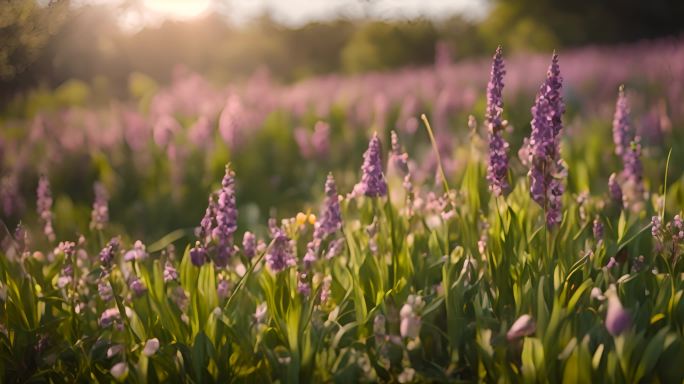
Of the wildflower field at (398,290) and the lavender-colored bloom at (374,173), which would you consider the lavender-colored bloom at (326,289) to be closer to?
the wildflower field at (398,290)

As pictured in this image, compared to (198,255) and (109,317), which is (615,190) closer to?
(198,255)

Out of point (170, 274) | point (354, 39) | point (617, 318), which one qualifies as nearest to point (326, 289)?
point (170, 274)

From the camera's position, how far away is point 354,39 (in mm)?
19703

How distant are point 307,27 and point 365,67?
5466 millimetres

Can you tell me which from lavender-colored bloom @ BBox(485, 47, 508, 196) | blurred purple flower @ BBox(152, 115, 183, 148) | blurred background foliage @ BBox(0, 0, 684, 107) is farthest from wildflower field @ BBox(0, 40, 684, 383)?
blurred background foliage @ BBox(0, 0, 684, 107)

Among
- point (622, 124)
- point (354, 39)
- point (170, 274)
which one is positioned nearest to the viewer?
point (170, 274)

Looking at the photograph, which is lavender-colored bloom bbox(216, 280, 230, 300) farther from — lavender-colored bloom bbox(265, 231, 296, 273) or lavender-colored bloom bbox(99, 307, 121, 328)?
lavender-colored bloom bbox(99, 307, 121, 328)

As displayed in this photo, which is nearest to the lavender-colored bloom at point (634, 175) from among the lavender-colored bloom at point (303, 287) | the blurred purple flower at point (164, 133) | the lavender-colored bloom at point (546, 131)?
the lavender-colored bloom at point (546, 131)

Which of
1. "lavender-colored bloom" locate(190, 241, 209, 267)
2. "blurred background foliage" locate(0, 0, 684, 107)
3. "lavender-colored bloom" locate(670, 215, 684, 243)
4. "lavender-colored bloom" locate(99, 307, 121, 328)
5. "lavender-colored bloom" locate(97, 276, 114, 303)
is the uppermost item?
"lavender-colored bloom" locate(670, 215, 684, 243)

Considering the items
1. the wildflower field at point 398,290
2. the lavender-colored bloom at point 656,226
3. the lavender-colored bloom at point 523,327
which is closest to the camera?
the lavender-colored bloom at point 523,327

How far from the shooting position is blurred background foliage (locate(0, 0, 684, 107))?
17188mm

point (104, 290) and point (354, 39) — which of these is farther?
point (354, 39)

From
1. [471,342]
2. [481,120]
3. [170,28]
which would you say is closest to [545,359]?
[471,342]

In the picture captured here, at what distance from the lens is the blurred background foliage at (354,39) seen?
56.4ft
